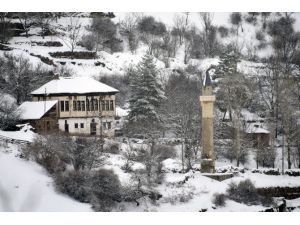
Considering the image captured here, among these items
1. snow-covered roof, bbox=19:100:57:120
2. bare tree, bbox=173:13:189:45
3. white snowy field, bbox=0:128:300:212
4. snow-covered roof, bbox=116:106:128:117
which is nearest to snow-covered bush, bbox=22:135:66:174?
white snowy field, bbox=0:128:300:212

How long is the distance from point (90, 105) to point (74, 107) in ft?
1.05

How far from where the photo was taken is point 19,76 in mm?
21656

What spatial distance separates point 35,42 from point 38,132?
1717mm

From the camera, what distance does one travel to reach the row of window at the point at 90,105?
71.2 feet

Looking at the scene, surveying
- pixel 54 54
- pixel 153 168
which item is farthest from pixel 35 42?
pixel 153 168

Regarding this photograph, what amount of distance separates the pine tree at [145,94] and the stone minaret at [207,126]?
838 mm

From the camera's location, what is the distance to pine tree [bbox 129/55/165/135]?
22031 mm

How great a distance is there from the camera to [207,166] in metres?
22.2

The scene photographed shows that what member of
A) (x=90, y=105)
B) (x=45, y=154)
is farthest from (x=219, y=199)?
(x=45, y=154)

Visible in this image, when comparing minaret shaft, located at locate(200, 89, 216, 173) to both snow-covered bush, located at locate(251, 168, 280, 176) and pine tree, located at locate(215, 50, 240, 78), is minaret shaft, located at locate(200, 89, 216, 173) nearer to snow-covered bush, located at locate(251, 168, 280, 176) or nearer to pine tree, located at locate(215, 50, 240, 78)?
pine tree, located at locate(215, 50, 240, 78)

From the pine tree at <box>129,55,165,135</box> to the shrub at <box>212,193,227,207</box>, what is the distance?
1.88 m

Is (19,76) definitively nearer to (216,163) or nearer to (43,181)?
(43,181)

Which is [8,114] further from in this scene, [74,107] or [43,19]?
[43,19]

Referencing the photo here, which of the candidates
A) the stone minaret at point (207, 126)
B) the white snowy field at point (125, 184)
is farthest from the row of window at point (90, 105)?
the stone minaret at point (207, 126)
